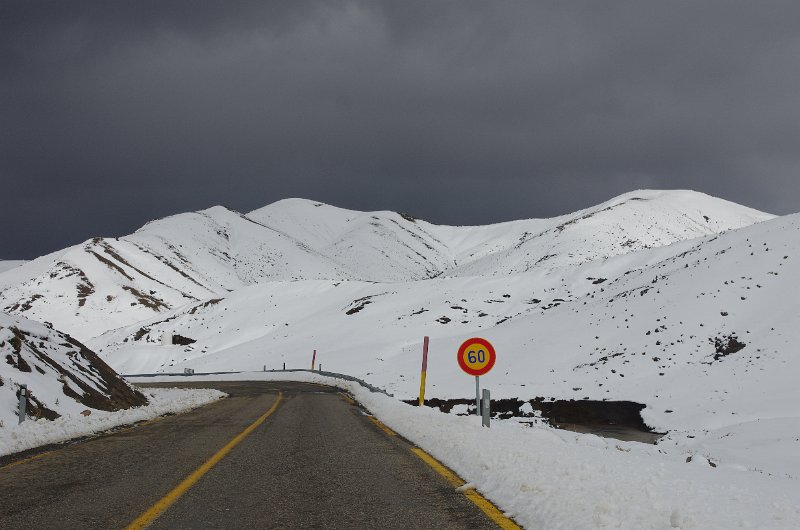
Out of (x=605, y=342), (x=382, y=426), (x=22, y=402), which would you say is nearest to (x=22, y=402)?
(x=22, y=402)

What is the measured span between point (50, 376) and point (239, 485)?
11143mm

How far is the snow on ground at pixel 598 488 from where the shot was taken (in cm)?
503

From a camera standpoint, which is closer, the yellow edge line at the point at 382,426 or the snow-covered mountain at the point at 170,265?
the yellow edge line at the point at 382,426

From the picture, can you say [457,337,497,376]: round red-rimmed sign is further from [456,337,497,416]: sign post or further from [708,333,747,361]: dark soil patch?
[708,333,747,361]: dark soil patch

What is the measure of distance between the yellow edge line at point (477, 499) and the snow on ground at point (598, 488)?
107mm

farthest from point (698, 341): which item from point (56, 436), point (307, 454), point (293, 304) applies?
point (293, 304)

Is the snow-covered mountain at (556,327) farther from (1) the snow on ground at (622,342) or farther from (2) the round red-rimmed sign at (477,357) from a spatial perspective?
(2) the round red-rimmed sign at (477,357)

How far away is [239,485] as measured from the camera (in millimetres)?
7301

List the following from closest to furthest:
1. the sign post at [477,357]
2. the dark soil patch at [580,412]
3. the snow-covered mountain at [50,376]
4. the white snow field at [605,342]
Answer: the sign post at [477,357] < the snow-covered mountain at [50,376] < the white snow field at [605,342] < the dark soil patch at [580,412]

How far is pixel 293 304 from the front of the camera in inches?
3445

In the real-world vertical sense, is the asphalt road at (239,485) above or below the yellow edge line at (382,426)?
below

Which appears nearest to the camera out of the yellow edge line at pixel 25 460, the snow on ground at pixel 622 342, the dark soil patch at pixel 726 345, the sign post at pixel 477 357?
the yellow edge line at pixel 25 460

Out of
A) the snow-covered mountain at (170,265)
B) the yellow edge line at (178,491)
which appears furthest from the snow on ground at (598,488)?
the snow-covered mountain at (170,265)

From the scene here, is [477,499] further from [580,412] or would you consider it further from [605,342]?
[605,342]
